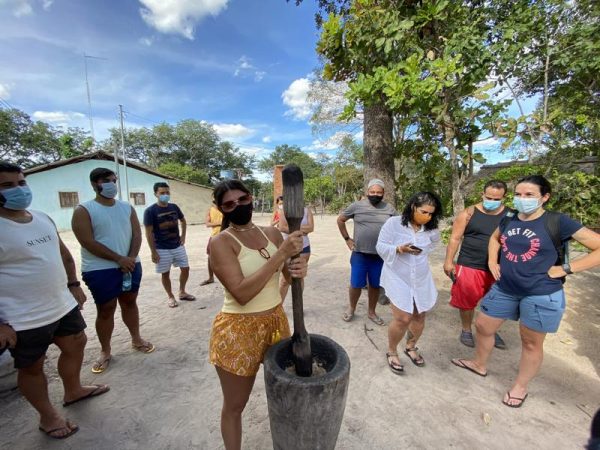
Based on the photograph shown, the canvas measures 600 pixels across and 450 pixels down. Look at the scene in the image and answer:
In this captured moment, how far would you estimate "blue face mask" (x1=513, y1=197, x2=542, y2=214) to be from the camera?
2.21m

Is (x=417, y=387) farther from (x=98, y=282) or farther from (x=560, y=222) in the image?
(x=98, y=282)

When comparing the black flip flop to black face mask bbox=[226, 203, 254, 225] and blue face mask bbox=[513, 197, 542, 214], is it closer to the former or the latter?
blue face mask bbox=[513, 197, 542, 214]

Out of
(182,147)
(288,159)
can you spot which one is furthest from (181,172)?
(288,159)

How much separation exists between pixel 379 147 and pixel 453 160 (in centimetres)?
136

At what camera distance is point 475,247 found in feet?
9.78

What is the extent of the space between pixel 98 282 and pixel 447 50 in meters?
3.79

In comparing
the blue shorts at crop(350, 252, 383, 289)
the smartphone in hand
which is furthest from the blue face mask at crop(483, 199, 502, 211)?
the blue shorts at crop(350, 252, 383, 289)

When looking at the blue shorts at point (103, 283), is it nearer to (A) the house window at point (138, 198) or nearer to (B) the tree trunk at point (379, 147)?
(B) the tree trunk at point (379, 147)

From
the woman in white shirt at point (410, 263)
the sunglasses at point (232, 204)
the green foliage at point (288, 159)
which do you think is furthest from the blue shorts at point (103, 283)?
the green foliage at point (288, 159)

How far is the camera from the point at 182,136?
3077 centimetres

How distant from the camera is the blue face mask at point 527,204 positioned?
2207 mm

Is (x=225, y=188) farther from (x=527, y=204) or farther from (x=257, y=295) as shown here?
(x=527, y=204)

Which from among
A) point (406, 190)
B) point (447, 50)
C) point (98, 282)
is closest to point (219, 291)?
point (98, 282)

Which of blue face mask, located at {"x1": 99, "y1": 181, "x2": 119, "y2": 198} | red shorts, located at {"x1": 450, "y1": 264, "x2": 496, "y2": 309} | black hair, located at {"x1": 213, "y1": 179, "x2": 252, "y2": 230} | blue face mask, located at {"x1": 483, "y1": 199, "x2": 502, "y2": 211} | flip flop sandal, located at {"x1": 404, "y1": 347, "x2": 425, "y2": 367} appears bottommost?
flip flop sandal, located at {"x1": 404, "y1": 347, "x2": 425, "y2": 367}
